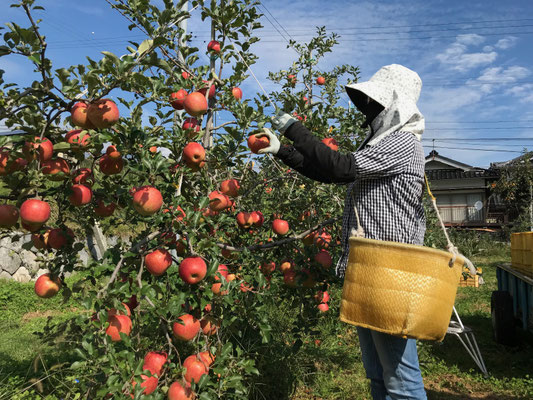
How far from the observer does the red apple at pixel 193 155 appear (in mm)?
1933

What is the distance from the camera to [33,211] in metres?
1.59

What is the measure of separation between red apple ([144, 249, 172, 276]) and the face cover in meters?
1.00

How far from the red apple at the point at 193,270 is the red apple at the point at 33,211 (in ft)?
1.88

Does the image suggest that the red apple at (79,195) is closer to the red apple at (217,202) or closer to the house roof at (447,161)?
the red apple at (217,202)

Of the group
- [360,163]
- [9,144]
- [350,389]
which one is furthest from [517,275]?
[9,144]

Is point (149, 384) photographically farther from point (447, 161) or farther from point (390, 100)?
point (447, 161)

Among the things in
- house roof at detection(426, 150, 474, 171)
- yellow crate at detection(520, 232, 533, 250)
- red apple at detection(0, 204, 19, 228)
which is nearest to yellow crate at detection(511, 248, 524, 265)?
yellow crate at detection(520, 232, 533, 250)

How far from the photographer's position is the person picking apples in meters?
1.63

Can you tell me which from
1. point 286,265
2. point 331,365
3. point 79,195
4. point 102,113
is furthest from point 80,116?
point 331,365

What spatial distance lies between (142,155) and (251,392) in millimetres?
1888

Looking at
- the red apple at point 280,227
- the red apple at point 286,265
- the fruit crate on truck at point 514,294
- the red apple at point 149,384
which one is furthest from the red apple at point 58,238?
the fruit crate on truck at point 514,294

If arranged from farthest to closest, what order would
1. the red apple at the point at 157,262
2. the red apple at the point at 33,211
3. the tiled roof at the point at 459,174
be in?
1. the tiled roof at the point at 459,174
2. the red apple at the point at 157,262
3. the red apple at the point at 33,211

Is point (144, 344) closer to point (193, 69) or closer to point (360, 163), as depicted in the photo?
point (360, 163)

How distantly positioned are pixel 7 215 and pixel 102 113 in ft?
1.84
